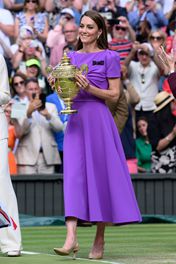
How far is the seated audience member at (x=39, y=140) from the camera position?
15617 mm

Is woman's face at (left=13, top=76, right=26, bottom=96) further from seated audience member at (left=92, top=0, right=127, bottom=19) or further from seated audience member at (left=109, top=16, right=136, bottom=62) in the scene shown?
seated audience member at (left=92, top=0, right=127, bottom=19)

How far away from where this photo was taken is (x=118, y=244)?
11.0 metres

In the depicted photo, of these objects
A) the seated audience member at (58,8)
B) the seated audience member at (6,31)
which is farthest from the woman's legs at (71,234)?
the seated audience member at (58,8)

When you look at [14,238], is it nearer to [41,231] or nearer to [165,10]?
[41,231]

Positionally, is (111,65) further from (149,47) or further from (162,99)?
(149,47)

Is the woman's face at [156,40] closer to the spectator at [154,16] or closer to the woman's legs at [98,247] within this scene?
the spectator at [154,16]

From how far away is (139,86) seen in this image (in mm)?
17328

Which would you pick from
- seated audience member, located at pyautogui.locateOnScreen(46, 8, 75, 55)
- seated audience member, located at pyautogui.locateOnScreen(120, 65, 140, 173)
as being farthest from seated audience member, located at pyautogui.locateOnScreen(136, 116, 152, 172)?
seated audience member, located at pyautogui.locateOnScreen(46, 8, 75, 55)

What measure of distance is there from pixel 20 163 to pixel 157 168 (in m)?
2.22

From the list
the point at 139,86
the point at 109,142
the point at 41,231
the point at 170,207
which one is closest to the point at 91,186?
the point at 109,142

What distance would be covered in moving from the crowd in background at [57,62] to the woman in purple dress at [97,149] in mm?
5735

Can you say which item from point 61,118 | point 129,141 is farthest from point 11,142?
point 129,141

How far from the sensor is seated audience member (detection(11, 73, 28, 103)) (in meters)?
16.3

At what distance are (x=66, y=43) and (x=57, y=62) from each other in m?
0.40
